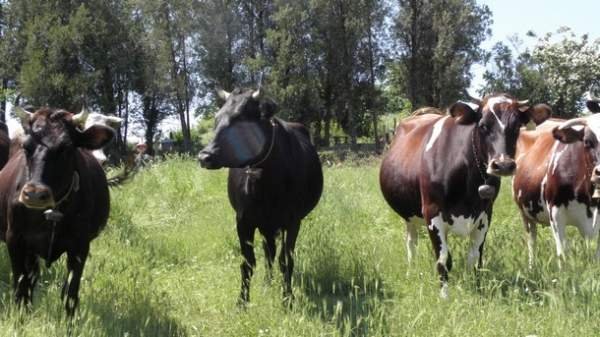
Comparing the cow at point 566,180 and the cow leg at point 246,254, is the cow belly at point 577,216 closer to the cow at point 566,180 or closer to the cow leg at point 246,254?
the cow at point 566,180

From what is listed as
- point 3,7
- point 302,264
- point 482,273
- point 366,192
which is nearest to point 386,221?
point 366,192

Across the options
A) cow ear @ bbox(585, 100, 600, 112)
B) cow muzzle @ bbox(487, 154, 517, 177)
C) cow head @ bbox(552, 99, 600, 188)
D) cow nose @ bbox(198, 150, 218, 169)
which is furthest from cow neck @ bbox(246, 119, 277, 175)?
cow ear @ bbox(585, 100, 600, 112)

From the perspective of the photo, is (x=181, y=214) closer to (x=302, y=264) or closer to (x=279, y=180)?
(x=302, y=264)

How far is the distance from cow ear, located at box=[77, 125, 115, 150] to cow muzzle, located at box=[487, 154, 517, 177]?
2867 millimetres

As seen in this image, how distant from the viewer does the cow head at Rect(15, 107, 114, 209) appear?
12.9 ft

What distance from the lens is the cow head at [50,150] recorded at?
392cm

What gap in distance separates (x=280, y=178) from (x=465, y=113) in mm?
1671

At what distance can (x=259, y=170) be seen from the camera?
17.0 ft

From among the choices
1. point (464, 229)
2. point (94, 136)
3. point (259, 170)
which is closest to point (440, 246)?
point (464, 229)

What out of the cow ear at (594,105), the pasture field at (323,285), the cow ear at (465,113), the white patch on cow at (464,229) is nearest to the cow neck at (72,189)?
the pasture field at (323,285)

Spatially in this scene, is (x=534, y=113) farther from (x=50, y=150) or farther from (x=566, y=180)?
(x=50, y=150)

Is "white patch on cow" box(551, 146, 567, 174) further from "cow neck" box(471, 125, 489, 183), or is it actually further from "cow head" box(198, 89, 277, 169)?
"cow head" box(198, 89, 277, 169)

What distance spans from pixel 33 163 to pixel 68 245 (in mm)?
790

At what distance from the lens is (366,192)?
10766 mm
